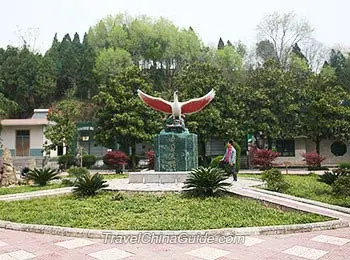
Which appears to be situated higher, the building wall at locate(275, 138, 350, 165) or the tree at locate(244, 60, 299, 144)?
the tree at locate(244, 60, 299, 144)

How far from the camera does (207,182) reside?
30.0ft

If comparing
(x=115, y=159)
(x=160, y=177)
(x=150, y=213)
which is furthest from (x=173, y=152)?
(x=115, y=159)

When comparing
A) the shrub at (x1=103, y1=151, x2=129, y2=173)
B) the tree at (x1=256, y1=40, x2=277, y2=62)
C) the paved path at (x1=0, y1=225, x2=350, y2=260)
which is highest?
the tree at (x1=256, y1=40, x2=277, y2=62)

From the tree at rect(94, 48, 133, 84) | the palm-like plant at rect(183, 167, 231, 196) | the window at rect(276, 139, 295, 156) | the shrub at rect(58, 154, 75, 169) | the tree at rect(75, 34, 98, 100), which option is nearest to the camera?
the palm-like plant at rect(183, 167, 231, 196)

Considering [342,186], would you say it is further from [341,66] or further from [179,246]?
[341,66]

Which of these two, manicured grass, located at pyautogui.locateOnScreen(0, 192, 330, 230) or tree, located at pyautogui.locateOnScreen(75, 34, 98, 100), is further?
tree, located at pyautogui.locateOnScreen(75, 34, 98, 100)

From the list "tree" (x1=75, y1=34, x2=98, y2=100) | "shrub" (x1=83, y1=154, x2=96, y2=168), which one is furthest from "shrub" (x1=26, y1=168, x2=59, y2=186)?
"tree" (x1=75, y1=34, x2=98, y2=100)

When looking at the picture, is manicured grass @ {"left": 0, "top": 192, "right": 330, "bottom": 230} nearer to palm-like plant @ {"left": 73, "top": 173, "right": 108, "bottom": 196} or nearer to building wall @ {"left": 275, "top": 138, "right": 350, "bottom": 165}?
palm-like plant @ {"left": 73, "top": 173, "right": 108, "bottom": 196}

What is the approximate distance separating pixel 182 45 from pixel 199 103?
25433 mm

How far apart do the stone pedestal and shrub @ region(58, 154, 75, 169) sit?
14035 mm

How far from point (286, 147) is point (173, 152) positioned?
58.7 feet

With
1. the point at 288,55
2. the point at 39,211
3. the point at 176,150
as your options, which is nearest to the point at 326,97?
the point at 288,55

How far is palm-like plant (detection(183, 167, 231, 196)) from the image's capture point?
916cm

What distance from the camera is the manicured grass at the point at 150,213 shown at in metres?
6.56
